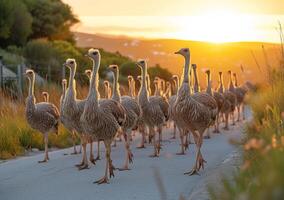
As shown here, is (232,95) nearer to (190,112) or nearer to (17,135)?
(17,135)

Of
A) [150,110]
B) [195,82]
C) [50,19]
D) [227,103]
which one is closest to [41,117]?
[150,110]

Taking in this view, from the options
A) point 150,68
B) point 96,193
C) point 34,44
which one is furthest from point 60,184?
point 150,68

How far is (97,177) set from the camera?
1337cm

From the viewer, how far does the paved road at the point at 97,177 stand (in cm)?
1134

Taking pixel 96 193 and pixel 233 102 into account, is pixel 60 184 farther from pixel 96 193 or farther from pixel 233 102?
pixel 233 102

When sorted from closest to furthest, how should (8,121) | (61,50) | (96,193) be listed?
(96,193) → (8,121) → (61,50)

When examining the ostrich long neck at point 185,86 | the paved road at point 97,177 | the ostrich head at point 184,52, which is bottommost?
the paved road at point 97,177

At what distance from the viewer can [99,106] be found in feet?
44.1

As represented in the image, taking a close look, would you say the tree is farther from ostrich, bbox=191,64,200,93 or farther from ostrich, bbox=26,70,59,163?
ostrich, bbox=26,70,59,163

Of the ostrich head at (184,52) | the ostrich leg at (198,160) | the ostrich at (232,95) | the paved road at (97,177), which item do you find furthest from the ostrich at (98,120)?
the ostrich at (232,95)

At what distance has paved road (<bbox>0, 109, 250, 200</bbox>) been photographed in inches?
446

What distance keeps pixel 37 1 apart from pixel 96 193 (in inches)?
1857

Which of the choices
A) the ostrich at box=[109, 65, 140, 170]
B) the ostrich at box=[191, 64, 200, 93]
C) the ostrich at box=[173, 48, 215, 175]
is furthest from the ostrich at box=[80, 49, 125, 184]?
the ostrich at box=[191, 64, 200, 93]

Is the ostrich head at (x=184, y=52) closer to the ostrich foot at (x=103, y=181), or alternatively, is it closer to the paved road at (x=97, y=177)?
the paved road at (x=97, y=177)
